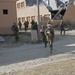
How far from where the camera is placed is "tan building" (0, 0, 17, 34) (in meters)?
31.3

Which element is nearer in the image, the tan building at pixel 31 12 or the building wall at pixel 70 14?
the building wall at pixel 70 14

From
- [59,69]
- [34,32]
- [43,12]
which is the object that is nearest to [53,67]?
[59,69]

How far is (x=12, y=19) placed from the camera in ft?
105

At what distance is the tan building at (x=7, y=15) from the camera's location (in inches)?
1233

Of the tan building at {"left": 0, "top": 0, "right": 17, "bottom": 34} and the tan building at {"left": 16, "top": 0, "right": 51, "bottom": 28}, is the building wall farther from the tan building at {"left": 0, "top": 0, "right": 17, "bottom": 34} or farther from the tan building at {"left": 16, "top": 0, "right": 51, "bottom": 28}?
the tan building at {"left": 0, "top": 0, "right": 17, "bottom": 34}

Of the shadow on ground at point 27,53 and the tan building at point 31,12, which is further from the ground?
the tan building at point 31,12

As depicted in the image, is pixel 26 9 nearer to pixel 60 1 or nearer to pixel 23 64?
pixel 60 1

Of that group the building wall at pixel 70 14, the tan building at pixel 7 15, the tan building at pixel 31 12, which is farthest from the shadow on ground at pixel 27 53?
the tan building at pixel 31 12

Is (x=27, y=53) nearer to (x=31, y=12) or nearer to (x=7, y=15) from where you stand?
(x=7, y=15)

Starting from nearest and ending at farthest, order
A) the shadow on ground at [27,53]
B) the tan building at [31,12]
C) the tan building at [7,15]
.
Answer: the shadow on ground at [27,53] → the tan building at [7,15] → the tan building at [31,12]

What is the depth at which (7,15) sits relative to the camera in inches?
1246

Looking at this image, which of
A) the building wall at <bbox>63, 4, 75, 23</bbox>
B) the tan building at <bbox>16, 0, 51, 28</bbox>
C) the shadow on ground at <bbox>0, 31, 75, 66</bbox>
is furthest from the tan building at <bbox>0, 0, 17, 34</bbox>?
the building wall at <bbox>63, 4, 75, 23</bbox>

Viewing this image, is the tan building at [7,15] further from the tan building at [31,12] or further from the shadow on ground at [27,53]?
the tan building at [31,12]

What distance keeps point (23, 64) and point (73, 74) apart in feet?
13.3
